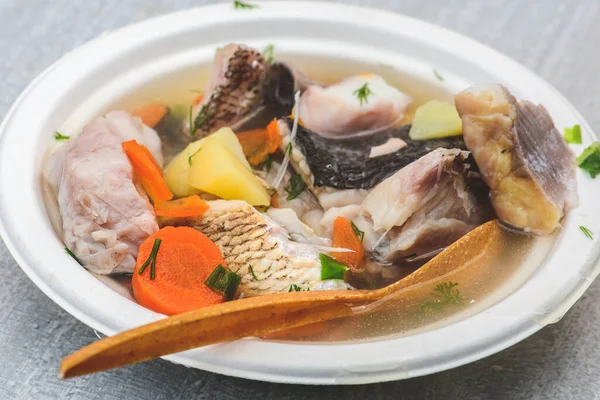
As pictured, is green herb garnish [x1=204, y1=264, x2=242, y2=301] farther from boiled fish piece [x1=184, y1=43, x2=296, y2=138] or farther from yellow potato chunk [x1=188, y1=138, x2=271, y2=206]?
boiled fish piece [x1=184, y1=43, x2=296, y2=138]

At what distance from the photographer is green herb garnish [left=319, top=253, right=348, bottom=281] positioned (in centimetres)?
217

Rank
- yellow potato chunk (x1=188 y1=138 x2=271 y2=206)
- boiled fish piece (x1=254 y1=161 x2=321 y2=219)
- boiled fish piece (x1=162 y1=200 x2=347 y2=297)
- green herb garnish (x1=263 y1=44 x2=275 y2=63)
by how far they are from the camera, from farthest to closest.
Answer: green herb garnish (x1=263 y1=44 x2=275 y2=63)
boiled fish piece (x1=254 y1=161 x2=321 y2=219)
yellow potato chunk (x1=188 y1=138 x2=271 y2=206)
boiled fish piece (x1=162 y1=200 x2=347 y2=297)

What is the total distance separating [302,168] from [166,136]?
2.33 feet

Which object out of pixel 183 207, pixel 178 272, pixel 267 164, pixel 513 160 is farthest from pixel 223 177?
pixel 513 160

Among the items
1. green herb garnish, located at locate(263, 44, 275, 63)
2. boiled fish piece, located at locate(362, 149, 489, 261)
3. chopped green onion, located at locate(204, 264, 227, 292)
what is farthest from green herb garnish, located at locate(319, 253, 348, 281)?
green herb garnish, located at locate(263, 44, 275, 63)

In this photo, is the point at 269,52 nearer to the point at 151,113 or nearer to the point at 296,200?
the point at 151,113

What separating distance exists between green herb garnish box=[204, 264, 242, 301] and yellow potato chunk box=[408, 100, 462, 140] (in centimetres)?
101

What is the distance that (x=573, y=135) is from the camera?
2717 millimetres

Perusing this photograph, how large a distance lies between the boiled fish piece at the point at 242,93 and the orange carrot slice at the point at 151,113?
0.15 m

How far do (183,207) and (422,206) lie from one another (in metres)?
0.87

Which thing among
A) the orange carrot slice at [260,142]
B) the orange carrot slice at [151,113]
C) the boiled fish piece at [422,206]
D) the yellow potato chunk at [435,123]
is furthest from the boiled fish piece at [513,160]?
the orange carrot slice at [151,113]

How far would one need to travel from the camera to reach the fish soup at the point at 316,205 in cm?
215

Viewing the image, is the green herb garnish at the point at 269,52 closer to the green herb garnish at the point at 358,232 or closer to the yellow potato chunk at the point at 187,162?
the yellow potato chunk at the point at 187,162

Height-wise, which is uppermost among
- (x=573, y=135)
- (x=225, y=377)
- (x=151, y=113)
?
(x=573, y=135)
